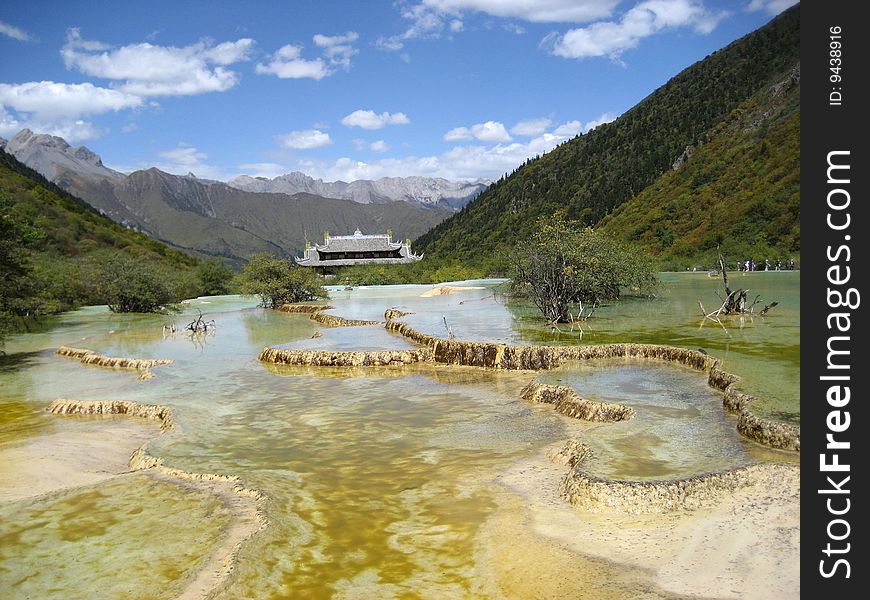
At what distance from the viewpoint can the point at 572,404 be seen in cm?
1235

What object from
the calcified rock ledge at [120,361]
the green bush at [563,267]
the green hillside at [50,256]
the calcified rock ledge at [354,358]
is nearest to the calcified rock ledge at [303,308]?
the green hillside at [50,256]

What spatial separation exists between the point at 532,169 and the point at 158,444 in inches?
4668

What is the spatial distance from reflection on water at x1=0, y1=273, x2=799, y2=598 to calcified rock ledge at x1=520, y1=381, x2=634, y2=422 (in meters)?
0.32

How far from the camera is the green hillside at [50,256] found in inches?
830

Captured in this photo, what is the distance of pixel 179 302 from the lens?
41.3m

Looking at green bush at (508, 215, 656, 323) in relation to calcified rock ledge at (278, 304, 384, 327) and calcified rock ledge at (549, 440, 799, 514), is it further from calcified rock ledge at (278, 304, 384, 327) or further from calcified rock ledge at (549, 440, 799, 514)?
calcified rock ledge at (549, 440, 799, 514)

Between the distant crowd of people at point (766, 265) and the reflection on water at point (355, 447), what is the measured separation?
1119 inches

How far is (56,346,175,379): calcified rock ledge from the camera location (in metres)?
18.6

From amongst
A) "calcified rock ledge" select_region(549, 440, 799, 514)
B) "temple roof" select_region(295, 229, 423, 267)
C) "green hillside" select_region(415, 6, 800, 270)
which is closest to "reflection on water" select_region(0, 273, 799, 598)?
"calcified rock ledge" select_region(549, 440, 799, 514)

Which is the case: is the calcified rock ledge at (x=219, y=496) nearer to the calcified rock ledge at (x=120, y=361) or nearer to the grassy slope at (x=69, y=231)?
the calcified rock ledge at (x=120, y=361)

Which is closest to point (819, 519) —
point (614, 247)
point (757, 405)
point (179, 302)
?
point (757, 405)

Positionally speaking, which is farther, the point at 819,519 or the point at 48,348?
the point at 48,348

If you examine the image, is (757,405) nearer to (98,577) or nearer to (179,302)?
(98,577)

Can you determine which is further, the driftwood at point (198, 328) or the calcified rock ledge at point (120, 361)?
the driftwood at point (198, 328)
